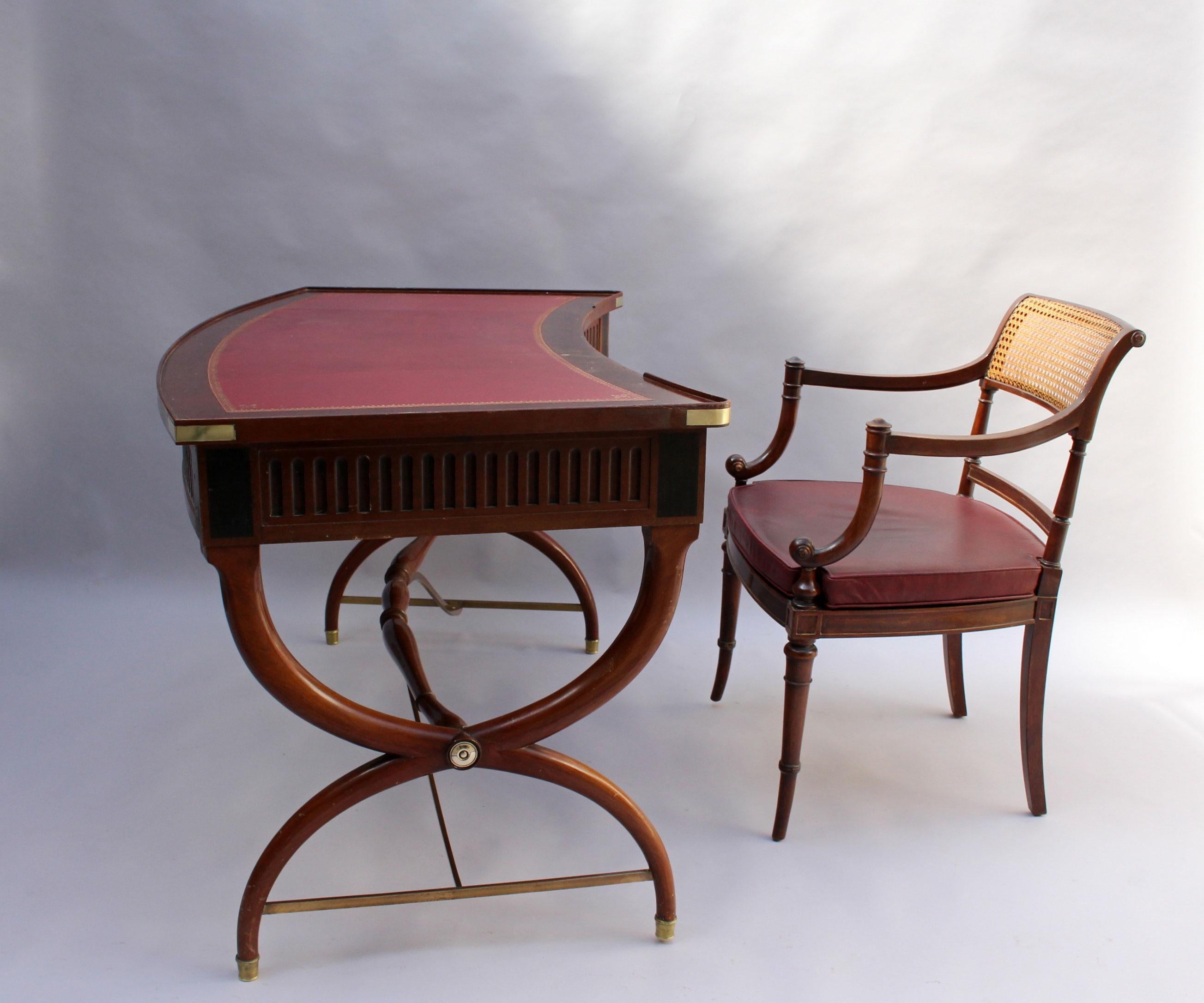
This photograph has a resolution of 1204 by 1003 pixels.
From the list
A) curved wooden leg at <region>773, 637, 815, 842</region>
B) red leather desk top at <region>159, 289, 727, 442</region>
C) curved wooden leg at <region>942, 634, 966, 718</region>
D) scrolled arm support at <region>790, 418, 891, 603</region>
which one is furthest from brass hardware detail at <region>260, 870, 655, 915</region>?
curved wooden leg at <region>942, 634, 966, 718</region>

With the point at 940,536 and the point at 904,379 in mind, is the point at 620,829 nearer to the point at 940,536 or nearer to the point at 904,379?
the point at 940,536

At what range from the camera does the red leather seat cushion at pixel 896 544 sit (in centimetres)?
199

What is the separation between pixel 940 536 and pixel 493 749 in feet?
3.24

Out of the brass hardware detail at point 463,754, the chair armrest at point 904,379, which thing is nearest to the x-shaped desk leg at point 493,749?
the brass hardware detail at point 463,754

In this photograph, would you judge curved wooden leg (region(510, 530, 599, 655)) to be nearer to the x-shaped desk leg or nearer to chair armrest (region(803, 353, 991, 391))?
chair armrest (region(803, 353, 991, 391))

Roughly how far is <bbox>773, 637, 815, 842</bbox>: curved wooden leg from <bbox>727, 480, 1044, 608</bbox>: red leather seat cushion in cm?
10

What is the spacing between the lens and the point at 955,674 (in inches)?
104

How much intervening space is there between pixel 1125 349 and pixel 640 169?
164cm

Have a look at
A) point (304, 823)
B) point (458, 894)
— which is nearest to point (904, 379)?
point (458, 894)

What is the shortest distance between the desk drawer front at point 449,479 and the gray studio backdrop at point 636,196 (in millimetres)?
→ 1776

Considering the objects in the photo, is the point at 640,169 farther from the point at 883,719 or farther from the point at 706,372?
the point at 883,719

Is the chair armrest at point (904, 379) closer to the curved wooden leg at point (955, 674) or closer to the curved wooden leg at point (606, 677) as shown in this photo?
the curved wooden leg at point (955, 674)

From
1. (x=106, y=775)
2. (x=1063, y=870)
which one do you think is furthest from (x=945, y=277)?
(x=106, y=775)

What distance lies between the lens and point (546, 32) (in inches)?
123
